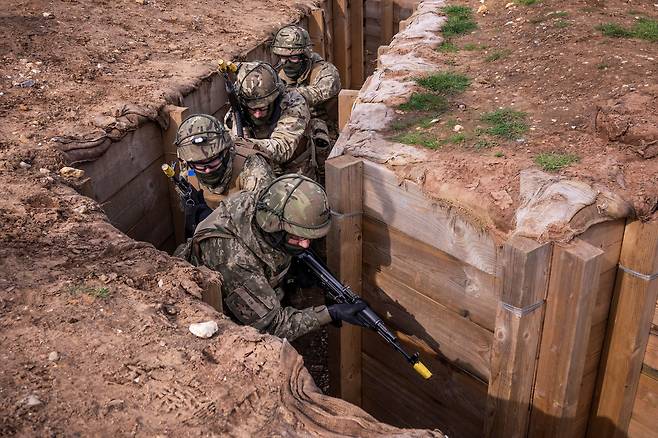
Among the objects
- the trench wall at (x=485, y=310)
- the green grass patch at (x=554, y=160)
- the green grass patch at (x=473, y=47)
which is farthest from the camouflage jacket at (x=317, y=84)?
the green grass patch at (x=554, y=160)

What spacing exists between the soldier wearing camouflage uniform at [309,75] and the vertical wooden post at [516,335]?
15.6 ft

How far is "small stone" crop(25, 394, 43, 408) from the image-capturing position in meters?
3.36

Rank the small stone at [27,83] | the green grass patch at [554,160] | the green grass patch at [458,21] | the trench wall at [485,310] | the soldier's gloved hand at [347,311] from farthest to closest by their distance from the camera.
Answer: the green grass patch at [458,21] → the small stone at [27,83] → the soldier's gloved hand at [347,311] → the green grass patch at [554,160] → the trench wall at [485,310]

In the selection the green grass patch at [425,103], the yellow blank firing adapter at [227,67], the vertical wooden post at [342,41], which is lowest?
the vertical wooden post at [342,41]

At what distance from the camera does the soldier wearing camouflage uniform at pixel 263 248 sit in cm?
494

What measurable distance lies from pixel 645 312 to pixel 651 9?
5113 mm

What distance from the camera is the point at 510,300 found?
14.1 ft

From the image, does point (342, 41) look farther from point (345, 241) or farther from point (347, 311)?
point (347, 311)

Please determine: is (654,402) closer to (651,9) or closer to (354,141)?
(354,141)

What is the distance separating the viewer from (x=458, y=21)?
342 inches

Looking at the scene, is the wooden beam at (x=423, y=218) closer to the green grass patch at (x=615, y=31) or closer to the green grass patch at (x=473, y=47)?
the green grass patch at (x=473, y=47)

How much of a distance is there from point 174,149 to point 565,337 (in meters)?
4.31

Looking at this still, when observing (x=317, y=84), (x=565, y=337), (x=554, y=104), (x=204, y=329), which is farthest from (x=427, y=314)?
(x=317, y=84)

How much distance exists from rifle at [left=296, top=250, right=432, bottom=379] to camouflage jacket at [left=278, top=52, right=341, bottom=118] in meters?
3.75
